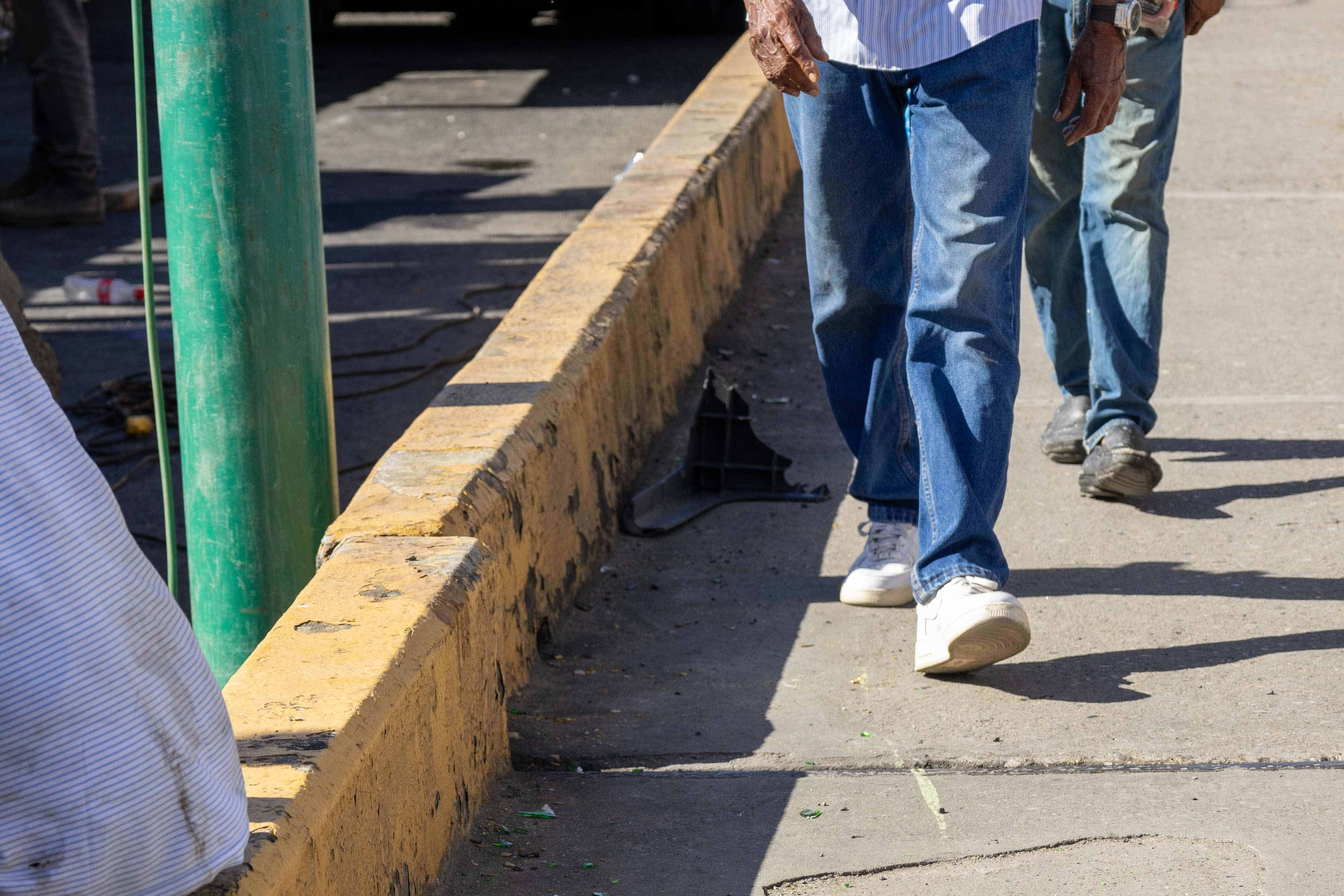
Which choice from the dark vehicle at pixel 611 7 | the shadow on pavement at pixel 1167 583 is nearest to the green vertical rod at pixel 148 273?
the shadow on pavement at pixel 1167 583

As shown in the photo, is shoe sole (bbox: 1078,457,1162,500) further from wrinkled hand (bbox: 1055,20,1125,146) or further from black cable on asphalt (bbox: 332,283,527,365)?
black cable on asphalt (bbox: 332,283,527,365)

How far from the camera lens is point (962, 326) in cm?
288

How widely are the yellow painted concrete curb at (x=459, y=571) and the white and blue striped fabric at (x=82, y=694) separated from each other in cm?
14

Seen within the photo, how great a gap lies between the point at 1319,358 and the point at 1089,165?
1521 millimetres

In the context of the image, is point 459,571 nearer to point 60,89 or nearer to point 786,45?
point 786,45

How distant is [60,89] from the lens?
7609mm

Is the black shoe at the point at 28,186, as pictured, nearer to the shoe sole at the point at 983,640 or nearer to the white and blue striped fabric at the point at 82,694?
the shoe sole at the point at 983,640

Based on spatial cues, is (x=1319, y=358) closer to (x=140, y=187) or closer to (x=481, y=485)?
(x=481, y=485)

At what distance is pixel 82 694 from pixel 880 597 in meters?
2.02

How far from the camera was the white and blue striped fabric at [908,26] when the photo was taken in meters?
2.79

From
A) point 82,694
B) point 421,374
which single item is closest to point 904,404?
point 82,694

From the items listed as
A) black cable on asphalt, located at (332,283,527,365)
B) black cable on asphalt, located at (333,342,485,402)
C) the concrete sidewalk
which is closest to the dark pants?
black cable on asphalt, located at (332,283,527,365)

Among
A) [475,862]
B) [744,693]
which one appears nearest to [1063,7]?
[744,693]

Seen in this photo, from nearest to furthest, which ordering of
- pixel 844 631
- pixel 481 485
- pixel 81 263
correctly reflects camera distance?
pixel 481 485
pixel 844 631
pixel 81 263
